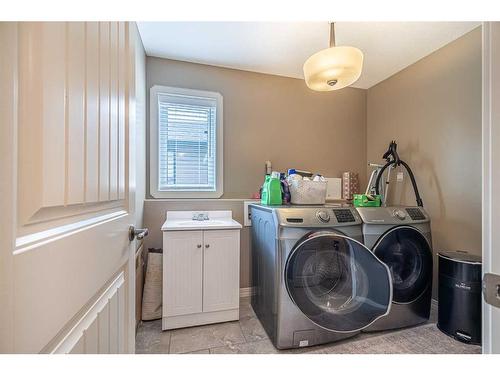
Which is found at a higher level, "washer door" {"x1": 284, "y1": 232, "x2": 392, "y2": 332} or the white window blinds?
the white window blinds

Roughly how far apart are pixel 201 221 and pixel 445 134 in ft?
7.72

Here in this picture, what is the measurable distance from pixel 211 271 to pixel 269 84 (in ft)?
6.70

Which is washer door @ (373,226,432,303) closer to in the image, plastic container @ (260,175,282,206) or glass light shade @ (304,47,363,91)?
plastic container @ (260,175,282,206)

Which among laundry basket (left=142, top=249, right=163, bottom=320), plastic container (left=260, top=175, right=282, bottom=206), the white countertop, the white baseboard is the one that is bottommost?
the white baseboard

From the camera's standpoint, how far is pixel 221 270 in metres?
1.78

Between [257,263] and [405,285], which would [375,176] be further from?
[257,263]

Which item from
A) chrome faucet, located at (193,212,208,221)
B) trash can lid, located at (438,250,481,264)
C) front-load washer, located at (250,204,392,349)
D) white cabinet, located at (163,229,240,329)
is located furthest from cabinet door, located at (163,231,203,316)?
trash can lid, located at (438,250,481,264)

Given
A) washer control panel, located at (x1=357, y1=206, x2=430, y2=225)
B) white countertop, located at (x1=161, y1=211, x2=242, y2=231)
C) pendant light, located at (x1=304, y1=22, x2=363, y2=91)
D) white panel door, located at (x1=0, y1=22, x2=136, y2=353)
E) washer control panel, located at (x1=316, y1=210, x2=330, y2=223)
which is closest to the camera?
white panel door, located at (x1=0, y1=22, x2=136, y2=353)

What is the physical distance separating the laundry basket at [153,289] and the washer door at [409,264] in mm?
1850

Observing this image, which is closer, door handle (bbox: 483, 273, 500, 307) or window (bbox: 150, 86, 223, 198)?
door handle (bbox: 483, 273, 500, 307)

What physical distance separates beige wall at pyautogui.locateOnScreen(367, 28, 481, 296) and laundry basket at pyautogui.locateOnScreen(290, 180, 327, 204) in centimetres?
115

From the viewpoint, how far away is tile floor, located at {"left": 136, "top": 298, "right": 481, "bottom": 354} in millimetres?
1512

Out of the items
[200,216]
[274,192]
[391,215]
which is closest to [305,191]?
[274,192]

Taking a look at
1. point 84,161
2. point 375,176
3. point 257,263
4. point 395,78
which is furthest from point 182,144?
point 395,78
